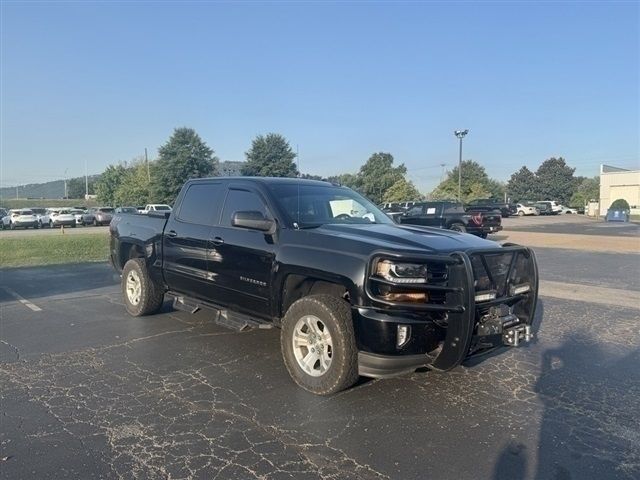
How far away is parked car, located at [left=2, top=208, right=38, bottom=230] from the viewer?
41.8 m

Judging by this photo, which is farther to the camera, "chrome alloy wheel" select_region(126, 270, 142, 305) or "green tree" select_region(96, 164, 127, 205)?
"green tree" select_region(96, 164, 127, 205)

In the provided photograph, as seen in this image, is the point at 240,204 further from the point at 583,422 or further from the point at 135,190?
the point at 135,190

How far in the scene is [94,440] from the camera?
367cm

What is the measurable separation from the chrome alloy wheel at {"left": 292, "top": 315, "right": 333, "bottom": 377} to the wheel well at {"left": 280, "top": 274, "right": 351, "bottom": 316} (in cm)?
31

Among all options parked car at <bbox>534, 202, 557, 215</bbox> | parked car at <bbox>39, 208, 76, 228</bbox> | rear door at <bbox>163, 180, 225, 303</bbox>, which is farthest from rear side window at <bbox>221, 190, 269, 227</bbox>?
parked car at <bbox>534, 202, 557, 215</bbox>

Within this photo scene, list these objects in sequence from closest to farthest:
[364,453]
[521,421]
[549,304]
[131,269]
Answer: [364,453] < [521,421] < [131,269] < [549,304]

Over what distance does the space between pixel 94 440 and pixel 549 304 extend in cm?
726

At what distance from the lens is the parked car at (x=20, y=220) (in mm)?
41844

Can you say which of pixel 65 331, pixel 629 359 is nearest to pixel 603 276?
pixel 629 359

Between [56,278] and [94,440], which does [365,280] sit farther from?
[56,278]

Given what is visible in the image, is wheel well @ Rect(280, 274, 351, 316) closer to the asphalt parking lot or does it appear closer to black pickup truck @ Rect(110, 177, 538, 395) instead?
black pickup truck @ Rect(110, 177, 538, 395)

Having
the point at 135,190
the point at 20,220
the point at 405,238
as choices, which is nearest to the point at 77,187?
the point at 135,190

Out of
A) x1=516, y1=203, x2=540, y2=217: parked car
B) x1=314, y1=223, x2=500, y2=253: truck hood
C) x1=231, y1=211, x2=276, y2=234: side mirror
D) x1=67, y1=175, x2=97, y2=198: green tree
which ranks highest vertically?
x1=67, y1=175, x2=97, y2=198: green tree

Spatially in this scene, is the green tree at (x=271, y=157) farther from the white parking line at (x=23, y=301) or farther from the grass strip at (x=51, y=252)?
the white parking line at (x=23, y=301)
